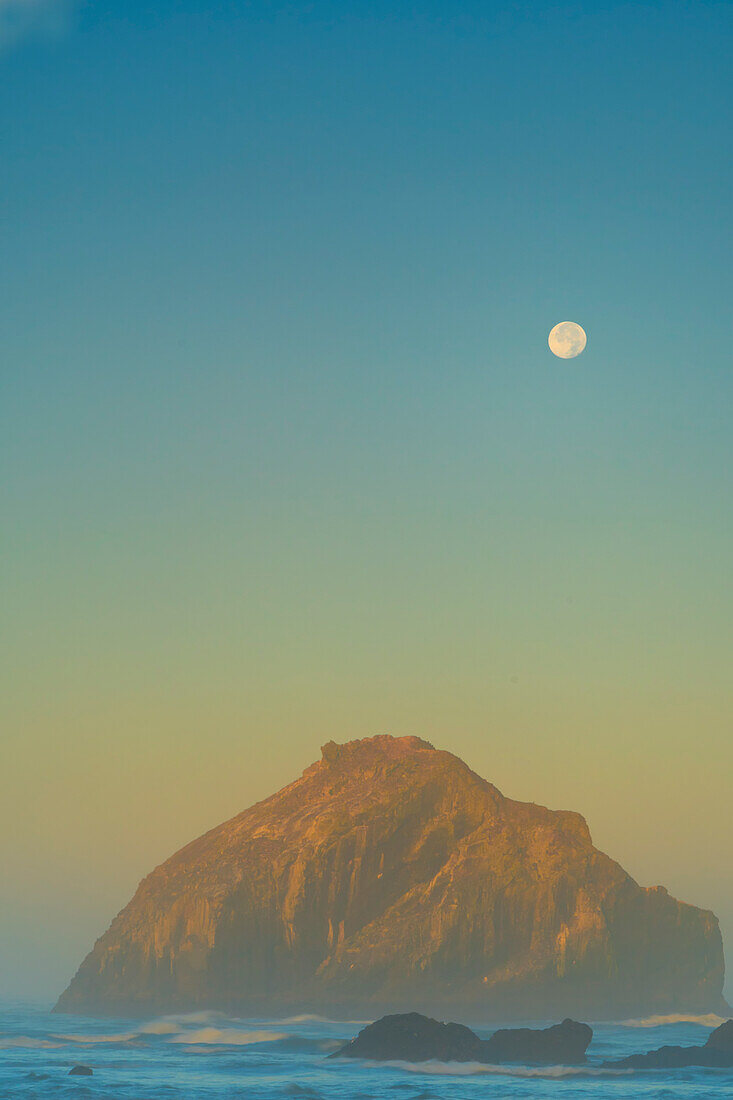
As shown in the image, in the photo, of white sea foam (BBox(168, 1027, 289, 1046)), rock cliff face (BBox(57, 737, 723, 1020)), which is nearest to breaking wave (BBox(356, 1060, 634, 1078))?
white sea foam (BBox(168, 1027, 289, 1046))

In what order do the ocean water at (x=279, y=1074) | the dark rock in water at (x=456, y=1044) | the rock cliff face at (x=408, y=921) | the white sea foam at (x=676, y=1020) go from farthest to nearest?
1. the rock cliff face at (x=408, y=921)
2. the white sea foam at (x=676, y=1020)
3. the dark rock in water at (x=456, y=1044)
4. the ocean water at (x=279, y=1074)

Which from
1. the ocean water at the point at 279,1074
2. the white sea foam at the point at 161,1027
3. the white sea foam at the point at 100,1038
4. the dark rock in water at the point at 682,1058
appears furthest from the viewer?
the white sea foam at the point at 161,1027

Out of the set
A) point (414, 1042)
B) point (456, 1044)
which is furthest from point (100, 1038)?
point (456, 1044)

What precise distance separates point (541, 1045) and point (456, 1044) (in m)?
7.38

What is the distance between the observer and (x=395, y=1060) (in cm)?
7312

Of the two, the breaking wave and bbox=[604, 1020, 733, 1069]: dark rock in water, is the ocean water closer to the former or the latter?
the breaking wave

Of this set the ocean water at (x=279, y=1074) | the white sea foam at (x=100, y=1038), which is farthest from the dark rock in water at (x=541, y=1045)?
the white sea foam at (x=100, y=1038)

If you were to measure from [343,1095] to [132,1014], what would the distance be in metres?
91.3

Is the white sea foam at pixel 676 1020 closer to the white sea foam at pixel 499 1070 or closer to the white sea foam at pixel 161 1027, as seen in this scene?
the white sea foam at pixel 161 1027

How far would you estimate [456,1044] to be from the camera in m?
73.9

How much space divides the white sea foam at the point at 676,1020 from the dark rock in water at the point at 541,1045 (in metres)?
55.8

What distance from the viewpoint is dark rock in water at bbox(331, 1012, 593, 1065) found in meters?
73.6

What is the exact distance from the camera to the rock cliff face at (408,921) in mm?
140250

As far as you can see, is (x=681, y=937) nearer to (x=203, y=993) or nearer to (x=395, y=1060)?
(x=203, y=993)
